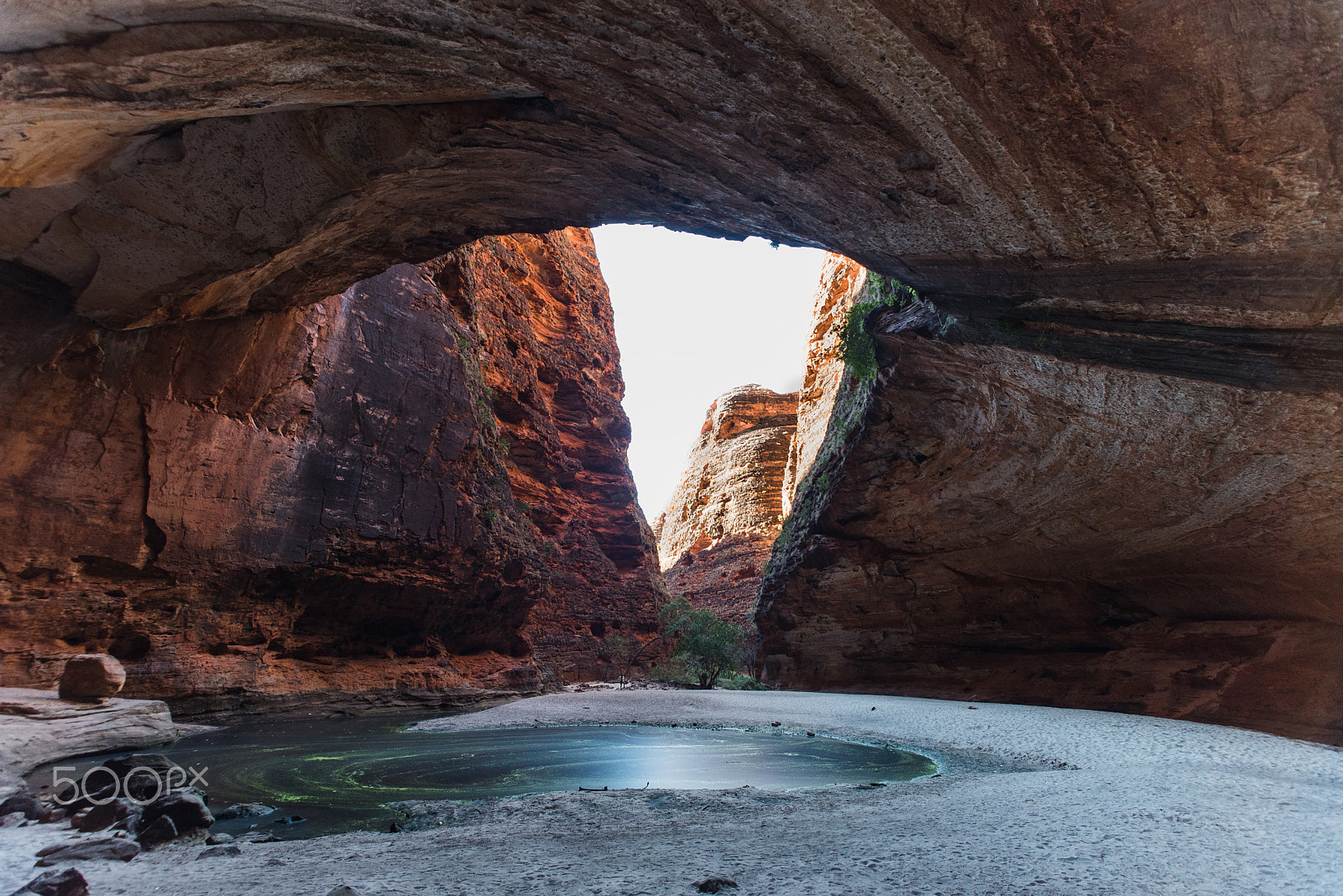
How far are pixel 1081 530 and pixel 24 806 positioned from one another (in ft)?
40.7

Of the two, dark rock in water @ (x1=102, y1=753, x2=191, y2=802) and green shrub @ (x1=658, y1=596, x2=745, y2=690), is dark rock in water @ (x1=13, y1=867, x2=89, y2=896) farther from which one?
green shrub @ (x1=658, y1=596, x2=745, y2=690)

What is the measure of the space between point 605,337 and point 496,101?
25.9 meters

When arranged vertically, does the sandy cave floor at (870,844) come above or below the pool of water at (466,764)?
above

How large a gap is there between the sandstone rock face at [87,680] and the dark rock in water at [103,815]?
4098mm

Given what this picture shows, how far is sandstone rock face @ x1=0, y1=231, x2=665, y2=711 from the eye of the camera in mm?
8680

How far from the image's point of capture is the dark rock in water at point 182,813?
3229 millimetres

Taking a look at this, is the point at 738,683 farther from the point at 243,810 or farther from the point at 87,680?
the point at 243,810

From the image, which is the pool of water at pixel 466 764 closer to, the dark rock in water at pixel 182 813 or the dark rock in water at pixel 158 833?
the dark rock in water at pixel 182 813

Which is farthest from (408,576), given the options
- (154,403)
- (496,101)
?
(496,101)

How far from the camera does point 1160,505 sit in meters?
8.59

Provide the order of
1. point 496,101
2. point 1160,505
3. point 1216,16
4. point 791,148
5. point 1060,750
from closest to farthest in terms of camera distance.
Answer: point 1216,16, point 791,148, point 496,101, point 1060,750, point 1160,505

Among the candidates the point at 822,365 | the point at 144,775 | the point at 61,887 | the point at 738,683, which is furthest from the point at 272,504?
the point at 822,365

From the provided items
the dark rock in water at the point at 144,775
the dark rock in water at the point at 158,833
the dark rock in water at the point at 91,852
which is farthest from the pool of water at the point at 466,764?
the dark rock in water at the point at 91,852

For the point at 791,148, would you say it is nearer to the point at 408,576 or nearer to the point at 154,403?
the point at 154,403
